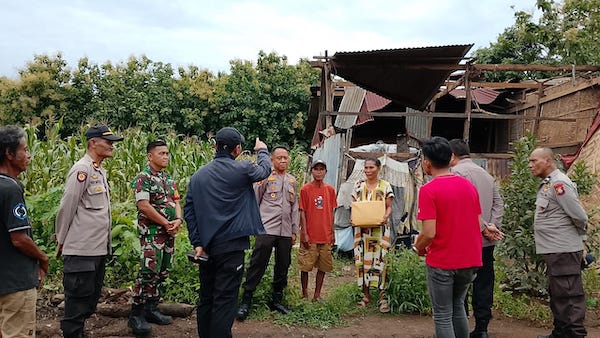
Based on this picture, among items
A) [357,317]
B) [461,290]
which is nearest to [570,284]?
[461,290]

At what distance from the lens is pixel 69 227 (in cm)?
383

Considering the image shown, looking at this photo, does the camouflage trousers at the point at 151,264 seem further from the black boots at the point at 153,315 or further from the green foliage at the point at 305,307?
the green foliage at the point at 305,307

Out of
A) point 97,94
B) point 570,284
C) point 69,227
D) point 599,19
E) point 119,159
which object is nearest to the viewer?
point 69,227

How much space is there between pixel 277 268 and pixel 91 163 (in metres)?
2.20

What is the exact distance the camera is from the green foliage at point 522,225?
16.9ft

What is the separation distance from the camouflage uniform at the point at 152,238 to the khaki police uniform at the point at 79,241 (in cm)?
49

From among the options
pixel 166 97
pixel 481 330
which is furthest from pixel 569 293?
pixel 166 97

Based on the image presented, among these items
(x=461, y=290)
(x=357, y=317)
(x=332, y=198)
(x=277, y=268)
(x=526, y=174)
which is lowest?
(x=357, y=317)

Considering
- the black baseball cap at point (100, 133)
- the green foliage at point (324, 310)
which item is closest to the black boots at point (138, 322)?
the green foliage at point (324, 310)

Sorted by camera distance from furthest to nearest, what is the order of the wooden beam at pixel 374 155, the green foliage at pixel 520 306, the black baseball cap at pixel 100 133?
the wooden beam at pixel 374 155, the green foliage at pixel 520 306, the black baseball cap at pixel 100 133

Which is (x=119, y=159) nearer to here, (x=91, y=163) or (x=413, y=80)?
(x=91, y=163)

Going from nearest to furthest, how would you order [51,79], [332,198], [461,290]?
[461,290]
[332,198]
[51,79]

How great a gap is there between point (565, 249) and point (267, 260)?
2.83 m

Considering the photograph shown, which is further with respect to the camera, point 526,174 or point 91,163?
point 526,174
